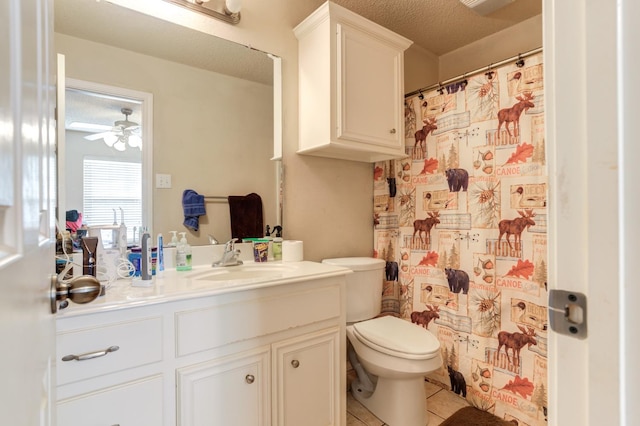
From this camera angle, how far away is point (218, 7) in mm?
1634

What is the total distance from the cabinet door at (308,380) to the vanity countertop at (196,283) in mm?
275

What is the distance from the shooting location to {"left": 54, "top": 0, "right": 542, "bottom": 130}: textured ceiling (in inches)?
52.2

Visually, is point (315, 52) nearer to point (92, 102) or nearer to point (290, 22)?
point (290, 22)

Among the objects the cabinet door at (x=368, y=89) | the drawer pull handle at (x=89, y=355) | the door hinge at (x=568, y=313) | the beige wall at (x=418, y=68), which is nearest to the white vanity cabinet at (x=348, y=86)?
the cabinet door at (x=368, y=89)

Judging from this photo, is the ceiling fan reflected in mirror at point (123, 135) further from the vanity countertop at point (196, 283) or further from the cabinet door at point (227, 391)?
the cabinet door at point (227, 391)

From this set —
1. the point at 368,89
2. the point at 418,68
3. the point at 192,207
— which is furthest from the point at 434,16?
the point at 192,207

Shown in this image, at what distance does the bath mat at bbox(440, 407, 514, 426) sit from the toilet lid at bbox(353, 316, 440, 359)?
1.60 feet

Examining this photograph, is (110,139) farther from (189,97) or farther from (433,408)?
(433,408)

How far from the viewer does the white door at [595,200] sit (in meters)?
0.34

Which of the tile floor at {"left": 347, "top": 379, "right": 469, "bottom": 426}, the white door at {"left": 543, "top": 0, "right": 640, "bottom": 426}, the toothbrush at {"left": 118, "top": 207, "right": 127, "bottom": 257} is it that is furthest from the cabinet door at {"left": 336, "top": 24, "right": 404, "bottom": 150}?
the tile floor at {"left": 347, "top": 379, "right": 469, "bottom": 426}

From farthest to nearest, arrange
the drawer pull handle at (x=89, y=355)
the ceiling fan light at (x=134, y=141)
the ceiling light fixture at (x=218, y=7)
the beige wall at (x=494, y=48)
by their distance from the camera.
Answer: the beige wall at (x=494, y=48) → the ceiling light fixture at (x=218, y=7) → the ceiling fan light at (x=134, y=141) → the drawer pull handle at (x=89, y=355)

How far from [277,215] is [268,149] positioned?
384mm

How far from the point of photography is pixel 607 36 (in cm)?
36

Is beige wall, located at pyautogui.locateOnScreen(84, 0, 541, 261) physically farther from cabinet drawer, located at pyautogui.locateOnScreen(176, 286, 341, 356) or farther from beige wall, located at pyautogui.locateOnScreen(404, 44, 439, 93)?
beige wall, located at pyautogui.locateOnScreen(404, 44, 439, 93)
